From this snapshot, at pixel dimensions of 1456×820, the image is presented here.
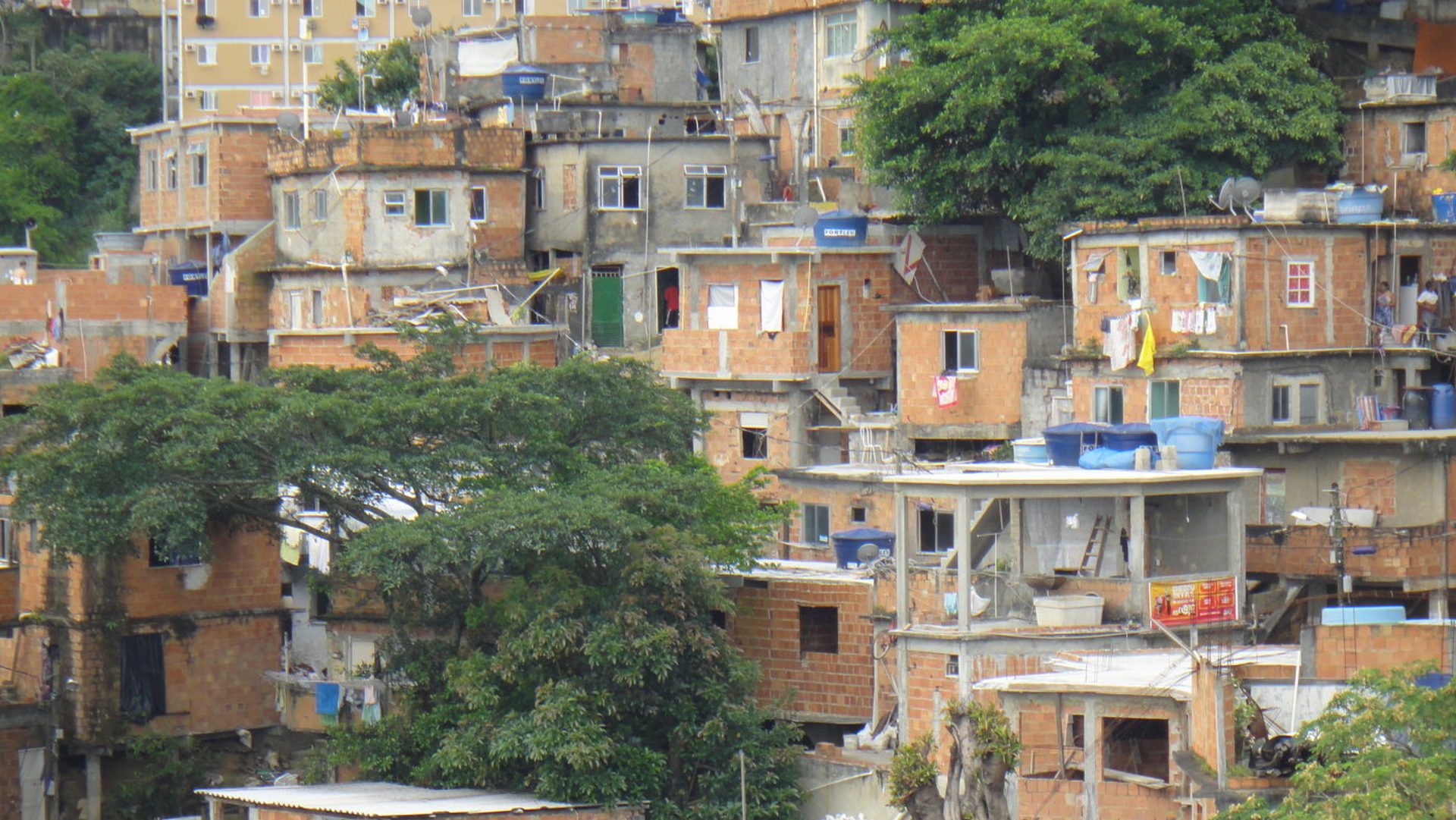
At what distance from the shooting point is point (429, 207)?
48844mm

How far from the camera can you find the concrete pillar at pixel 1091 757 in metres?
29.3

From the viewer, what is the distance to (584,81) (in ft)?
177

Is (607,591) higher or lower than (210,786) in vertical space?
higher

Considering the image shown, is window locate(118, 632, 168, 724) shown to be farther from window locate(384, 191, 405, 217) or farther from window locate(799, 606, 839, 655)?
window locate(384, 191, 405, 217)

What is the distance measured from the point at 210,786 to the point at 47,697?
2.53 meters

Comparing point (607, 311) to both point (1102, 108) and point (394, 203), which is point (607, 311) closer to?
point (394, 203)

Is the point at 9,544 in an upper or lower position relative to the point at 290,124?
lower

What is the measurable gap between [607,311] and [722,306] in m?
5.95

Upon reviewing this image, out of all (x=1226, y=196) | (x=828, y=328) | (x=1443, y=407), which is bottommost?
(x=1443, y=407)

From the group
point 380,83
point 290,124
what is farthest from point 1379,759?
point 380,83

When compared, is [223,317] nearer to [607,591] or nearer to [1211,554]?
[607,591]

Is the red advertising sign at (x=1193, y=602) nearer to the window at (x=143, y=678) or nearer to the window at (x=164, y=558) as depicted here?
the window at (x=164, y=558)

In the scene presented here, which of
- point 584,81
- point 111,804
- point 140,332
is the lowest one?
point 111,804

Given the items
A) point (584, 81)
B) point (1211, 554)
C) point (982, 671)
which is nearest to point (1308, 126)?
point (1211, 554)
